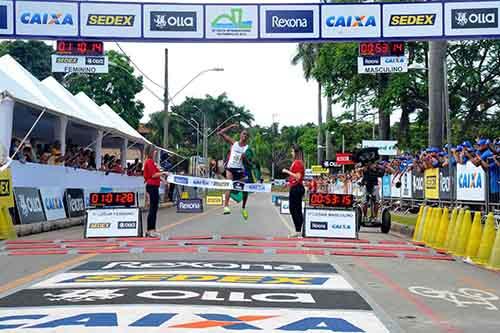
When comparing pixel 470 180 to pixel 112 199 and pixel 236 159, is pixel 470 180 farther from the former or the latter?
pixel 112 199

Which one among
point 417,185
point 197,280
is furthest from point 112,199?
point 417,185

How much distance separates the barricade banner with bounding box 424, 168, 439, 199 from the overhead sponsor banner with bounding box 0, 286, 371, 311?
15980mm

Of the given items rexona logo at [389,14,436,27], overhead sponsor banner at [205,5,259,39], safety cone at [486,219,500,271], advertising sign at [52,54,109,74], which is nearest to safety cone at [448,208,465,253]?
safety cone at [486,219,500,271]

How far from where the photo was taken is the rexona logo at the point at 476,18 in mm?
19547

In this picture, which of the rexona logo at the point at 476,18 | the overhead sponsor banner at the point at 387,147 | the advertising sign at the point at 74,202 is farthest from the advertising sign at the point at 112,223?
the overhead sponsor banner at the point at 387,147

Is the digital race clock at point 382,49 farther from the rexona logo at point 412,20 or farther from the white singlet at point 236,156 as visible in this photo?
the white singlet at point 236,156

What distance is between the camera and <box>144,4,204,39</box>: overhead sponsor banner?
19.9 metres

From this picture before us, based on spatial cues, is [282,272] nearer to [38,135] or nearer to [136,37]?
[136,37]

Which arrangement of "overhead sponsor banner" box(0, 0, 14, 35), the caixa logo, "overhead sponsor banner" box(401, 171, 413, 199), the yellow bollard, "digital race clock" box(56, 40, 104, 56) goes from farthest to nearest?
1. "overhead sponsor banner" box(401, 171, 413, 199)
2. "digital race clock" box(56, 40, 104, 56)
3. "overhead sponsor banner" box(0, 0, 14, 35)
4. the caixa logo
5. the yellow bollard

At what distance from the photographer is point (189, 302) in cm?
778

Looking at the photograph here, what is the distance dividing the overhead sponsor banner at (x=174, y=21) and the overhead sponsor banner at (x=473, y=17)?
21.8 ft

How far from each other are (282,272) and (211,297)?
7.87 feet

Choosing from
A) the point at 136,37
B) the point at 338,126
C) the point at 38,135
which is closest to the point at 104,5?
the point at 136,37

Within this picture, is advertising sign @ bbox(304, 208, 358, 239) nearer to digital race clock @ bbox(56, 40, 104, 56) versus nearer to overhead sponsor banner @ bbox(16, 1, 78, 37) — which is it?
overhead sponsor banner @ bbox(16, 1, 78, 37)
